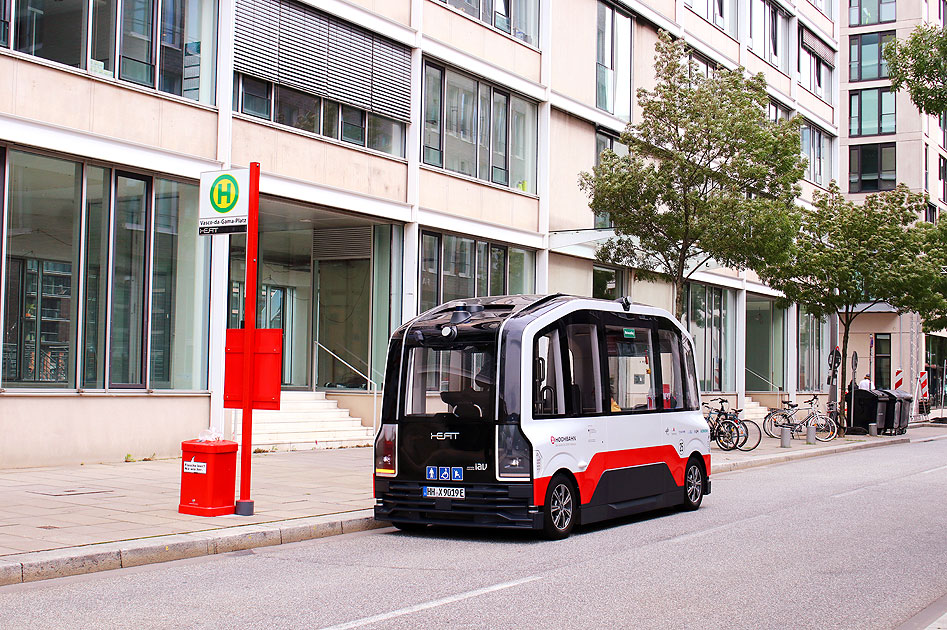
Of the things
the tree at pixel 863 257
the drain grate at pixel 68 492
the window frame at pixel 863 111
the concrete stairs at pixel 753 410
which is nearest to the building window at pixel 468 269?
the tree at pixel 863 257

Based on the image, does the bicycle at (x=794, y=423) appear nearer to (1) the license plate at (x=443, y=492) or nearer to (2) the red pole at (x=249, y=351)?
(1) the license plate at (x=443, y=492)

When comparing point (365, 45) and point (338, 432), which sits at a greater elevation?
point (365, 45)

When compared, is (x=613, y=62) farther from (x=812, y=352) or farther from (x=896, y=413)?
(x=812, y=352)

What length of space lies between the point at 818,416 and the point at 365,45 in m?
16.6

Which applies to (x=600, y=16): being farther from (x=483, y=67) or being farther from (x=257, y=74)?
(x=257, y=74)

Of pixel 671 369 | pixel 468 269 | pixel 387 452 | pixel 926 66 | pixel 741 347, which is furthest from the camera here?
pixel 741 347

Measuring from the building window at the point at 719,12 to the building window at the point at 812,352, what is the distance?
38.7ft

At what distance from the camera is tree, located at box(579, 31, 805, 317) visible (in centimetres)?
2211

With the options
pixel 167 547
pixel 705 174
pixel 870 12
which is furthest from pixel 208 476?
pixel 870 12

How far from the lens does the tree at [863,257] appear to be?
31578 millimetres

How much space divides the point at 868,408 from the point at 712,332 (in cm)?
570

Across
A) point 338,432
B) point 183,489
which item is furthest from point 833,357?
point 183,489

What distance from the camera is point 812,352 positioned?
44438mm

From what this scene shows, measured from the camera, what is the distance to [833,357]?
104 feet
